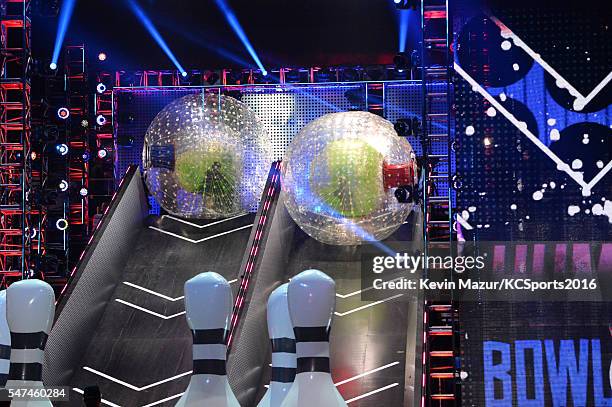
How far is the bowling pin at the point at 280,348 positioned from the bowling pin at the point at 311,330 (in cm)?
73

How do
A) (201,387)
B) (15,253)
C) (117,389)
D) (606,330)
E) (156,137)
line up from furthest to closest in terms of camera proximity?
(15,253) → (156,137) → (117,389) → (606,330) → (201,387)

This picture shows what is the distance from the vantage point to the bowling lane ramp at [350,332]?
9.63m

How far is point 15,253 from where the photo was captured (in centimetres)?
1357

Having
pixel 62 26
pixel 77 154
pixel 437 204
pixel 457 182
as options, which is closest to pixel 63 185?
pixel 77 154

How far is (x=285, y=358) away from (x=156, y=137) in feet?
16.3

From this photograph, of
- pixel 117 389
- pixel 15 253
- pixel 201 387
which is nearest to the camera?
pixel 201 387

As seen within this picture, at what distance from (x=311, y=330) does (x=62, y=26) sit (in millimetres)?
9447

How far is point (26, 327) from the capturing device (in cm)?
670

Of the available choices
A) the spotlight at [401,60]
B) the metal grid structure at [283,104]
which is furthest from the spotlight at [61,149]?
the spotlight at [401,60]

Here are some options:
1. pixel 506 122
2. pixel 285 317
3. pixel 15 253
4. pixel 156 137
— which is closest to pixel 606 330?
pixel 506 122

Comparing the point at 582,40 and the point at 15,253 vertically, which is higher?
the point at 582,40

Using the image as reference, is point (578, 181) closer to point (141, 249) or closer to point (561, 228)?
point (561, 228)

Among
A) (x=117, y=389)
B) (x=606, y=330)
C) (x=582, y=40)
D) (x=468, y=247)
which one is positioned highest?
(x=582, y=40)

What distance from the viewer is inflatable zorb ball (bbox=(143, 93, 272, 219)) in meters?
11.3
